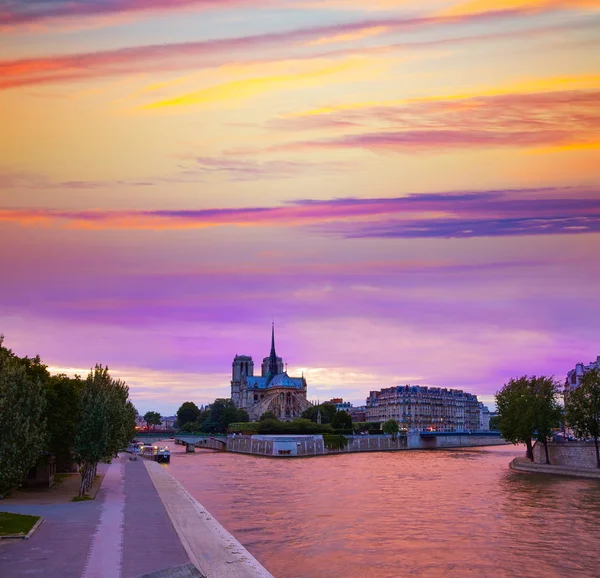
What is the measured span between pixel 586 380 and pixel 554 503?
30.0 m

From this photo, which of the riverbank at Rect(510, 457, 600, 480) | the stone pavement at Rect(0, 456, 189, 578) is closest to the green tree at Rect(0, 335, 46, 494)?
the stone pavement at Rect(0, 456, 189, 578)

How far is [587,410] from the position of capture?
90.6 m

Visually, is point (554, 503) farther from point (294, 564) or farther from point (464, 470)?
point (464, 470)

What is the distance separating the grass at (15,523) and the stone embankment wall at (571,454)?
2600 inches

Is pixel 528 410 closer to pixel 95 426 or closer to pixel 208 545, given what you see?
pixel 95 426

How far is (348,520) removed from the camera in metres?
59.6

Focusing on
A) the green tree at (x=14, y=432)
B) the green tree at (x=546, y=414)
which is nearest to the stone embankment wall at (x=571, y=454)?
the green tree at (x=546, y=414)

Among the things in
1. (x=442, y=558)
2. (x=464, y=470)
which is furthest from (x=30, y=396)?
(x=464, y=470)

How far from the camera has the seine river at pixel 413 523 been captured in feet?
139

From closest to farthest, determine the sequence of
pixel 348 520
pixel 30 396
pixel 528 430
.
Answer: pixel 30 396
pixel 348 520
pixel 528 430

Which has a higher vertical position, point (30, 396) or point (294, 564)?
point (30, 396)

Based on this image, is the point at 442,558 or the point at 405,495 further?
the point at 405,495

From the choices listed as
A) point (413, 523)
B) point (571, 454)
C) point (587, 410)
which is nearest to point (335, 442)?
point (571, 454)

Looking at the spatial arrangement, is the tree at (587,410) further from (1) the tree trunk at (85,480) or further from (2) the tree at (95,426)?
(1) the tree trunk at (85,480)
